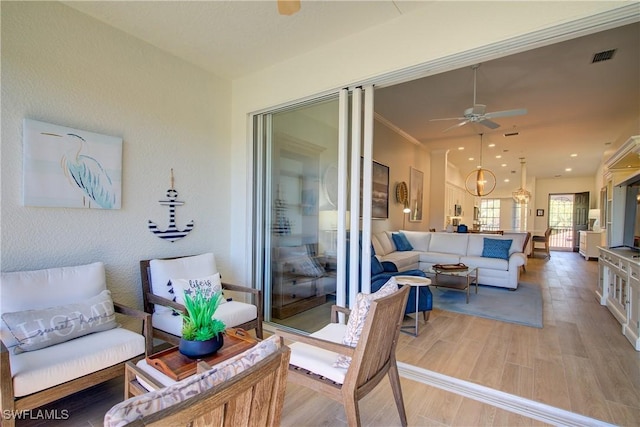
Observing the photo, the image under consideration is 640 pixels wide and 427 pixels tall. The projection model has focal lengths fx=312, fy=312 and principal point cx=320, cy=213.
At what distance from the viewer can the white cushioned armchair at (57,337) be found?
1.74 m

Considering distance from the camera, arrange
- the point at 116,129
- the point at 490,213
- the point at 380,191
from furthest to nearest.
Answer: the point at 490,213 → the point at 380,191 → the point at 116,129

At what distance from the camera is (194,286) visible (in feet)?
9.52

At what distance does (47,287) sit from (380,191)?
5.36 m

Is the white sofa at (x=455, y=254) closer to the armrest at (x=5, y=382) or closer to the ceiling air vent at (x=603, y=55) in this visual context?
the ceiling air vent at (x=603, y=55)

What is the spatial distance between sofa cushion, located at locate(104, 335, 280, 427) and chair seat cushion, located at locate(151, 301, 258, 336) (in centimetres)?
179

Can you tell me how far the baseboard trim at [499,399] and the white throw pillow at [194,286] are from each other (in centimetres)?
185

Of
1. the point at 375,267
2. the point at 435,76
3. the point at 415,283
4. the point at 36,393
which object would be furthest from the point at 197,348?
the point at 435,76

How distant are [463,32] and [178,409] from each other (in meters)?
2.80

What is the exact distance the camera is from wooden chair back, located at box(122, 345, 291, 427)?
0.76 meters

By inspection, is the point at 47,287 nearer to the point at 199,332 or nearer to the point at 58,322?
the point at 58,322

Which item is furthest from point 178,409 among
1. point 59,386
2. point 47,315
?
point 47,315

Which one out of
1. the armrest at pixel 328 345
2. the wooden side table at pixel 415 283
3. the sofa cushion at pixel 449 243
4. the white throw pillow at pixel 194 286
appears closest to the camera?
the armrest at pixel 328 345

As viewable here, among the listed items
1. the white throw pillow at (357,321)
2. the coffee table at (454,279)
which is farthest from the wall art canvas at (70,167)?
the coffee table at (454,279)

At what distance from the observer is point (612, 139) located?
23.2ft
